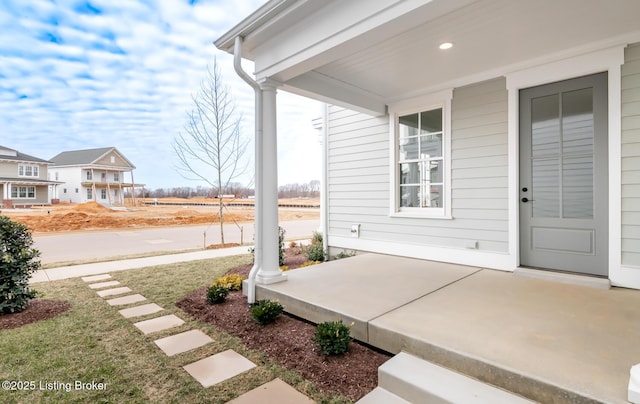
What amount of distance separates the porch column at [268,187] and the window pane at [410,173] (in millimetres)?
2324

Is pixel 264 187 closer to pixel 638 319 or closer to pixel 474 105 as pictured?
pixel 474 105

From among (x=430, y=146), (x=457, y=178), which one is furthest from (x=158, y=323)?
(x=430, y=146)

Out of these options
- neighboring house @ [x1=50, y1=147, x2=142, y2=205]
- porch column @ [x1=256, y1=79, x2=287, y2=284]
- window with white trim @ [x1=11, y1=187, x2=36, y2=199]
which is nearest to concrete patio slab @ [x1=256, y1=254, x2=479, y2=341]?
porch column @ [x1=256, y1=79, x2=287, y2=284]

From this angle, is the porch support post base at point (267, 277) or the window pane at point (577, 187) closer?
the window pane at point (577, 187)

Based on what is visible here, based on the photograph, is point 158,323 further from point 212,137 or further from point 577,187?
point 212,137

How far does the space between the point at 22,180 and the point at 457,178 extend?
28331 millimetres

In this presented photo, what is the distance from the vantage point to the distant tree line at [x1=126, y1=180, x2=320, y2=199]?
32.3 feet

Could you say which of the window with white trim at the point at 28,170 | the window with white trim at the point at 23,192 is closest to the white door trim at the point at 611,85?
the window with white trim at the point at 23,192

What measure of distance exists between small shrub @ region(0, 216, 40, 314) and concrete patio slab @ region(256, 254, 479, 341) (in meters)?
2.54

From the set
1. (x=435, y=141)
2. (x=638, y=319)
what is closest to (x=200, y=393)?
(x=638, y=319)

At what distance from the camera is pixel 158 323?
3.03 m

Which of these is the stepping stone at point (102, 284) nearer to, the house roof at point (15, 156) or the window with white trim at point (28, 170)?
the house roof at point (15, 156)

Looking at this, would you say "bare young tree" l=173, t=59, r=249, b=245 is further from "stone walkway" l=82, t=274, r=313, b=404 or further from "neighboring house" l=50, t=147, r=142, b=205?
"neighboring house" l=50, t=147, r=142, b=205

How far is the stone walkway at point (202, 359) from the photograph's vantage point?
6.11 feet
